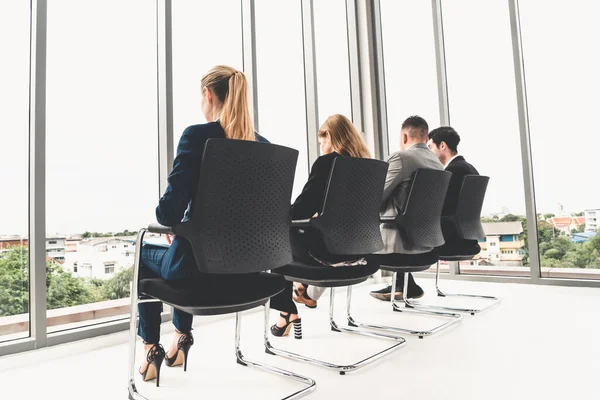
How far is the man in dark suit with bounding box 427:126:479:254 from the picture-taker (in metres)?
2.98

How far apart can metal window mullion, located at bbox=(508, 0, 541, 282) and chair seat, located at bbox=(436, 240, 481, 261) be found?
1.19 meters

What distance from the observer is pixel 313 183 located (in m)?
2.09

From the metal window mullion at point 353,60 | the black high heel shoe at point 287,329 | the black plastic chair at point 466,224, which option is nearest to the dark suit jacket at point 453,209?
the black plastic chair at point 466,224

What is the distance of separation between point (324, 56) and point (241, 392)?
3.76 metres

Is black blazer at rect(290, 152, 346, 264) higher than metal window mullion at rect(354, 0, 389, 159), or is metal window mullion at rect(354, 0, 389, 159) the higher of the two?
metal window mullion at rect(354, 0, 389, 159)

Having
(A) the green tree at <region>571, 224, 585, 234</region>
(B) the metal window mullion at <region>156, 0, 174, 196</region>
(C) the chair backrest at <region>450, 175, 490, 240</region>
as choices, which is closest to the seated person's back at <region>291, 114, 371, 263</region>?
(C) the chair backrest at <region>450, 175, 490, 240</region>

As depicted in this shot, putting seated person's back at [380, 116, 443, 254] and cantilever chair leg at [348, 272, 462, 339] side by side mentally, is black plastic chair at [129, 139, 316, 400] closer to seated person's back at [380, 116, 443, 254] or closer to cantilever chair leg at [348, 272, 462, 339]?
cantilever chair leg at [348, 272, 462, 339]

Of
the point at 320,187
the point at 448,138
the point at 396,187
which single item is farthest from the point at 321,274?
the point at 448,138

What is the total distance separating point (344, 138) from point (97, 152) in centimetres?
153

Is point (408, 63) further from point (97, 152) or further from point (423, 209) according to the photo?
point (97, 152)

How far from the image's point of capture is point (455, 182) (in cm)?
314

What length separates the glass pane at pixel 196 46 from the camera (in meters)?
3.02

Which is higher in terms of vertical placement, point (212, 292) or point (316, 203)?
point (316, 203)

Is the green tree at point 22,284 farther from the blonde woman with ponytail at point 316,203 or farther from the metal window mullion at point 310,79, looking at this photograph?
the metal window mullion at point 310,79
